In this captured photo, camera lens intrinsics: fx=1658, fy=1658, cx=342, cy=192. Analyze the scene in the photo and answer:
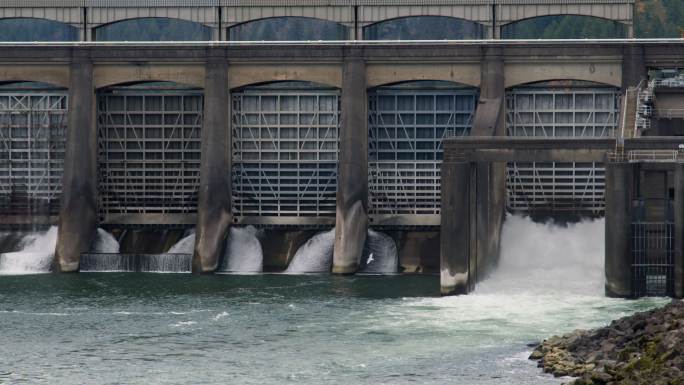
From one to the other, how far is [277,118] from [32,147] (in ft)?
45.5

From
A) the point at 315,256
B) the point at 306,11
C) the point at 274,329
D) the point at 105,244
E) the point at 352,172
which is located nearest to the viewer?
the point at 274,329

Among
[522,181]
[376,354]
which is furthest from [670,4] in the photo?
[376,354]

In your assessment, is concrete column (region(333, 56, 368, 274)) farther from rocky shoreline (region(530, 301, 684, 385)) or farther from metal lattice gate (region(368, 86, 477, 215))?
rocky shoreline (region(530, 301, 684, 385))

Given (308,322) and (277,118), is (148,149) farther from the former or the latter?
(308,322)


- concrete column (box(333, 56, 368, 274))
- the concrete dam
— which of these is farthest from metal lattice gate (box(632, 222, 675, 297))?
concrete column (box(333, 56, 368, 274))

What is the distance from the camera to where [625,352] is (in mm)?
54906

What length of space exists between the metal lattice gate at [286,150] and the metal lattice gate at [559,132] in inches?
380

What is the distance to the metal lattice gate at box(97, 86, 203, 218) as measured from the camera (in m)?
89.9

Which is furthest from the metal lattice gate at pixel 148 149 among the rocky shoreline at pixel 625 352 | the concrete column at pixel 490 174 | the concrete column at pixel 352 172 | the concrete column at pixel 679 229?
the rocky shoreline at pixel 625 352

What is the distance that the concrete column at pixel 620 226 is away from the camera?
70.3 meters

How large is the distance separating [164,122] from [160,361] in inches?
1287

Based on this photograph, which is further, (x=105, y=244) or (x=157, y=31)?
(x=157, y=31)

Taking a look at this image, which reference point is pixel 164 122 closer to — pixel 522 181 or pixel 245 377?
pixel 522 181

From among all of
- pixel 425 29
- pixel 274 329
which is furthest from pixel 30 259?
pixel 274 329
